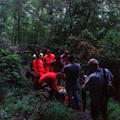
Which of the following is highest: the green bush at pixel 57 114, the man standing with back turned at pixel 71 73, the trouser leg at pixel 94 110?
the man standing with back turned at pixel 71 73

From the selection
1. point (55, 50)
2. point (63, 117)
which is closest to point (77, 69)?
point (63, 117)

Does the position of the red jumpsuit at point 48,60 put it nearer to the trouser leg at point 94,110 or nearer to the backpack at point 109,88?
the trouser leg at point 94,110

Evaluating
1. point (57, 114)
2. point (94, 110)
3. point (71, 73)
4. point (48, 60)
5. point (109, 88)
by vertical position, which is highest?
point (109, 88)

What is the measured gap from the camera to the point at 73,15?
16547 millimetres

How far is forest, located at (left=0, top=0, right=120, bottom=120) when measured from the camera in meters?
5.67

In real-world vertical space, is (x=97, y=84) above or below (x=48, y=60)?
above

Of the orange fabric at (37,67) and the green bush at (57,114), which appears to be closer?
the green bush at (57,114)

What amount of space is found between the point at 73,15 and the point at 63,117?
12.9 m

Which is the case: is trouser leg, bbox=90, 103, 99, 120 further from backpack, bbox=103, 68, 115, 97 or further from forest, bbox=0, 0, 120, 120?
forest, bbox=0, 0, 120, 120

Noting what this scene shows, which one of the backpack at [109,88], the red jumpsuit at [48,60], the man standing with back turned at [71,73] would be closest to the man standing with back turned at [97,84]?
the backpack at [109,88]

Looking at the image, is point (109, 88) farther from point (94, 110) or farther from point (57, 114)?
point (57, 114)

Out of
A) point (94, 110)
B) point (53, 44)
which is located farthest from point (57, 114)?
point (53, 44)

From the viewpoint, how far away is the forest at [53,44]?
5668mm

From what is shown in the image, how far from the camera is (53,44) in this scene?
52.4 feet
